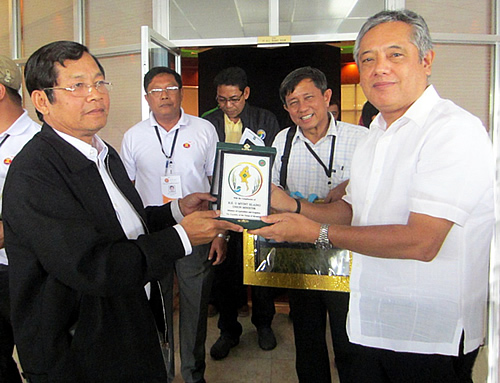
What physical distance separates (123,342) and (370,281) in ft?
2.66

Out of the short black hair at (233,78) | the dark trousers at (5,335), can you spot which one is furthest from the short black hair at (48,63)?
the short black hair at (233,78)

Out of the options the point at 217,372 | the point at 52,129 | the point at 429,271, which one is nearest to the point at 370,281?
the point at 429,271

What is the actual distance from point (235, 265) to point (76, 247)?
2.16 meters

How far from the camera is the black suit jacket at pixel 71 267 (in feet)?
3.47

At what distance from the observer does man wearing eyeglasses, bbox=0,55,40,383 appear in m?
1.71

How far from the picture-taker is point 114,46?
13.1ft

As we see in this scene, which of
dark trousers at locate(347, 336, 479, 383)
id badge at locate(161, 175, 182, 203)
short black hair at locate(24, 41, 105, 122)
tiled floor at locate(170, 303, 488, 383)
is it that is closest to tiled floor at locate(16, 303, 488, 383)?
tiled floor at locate(170, 303, 488, 383)

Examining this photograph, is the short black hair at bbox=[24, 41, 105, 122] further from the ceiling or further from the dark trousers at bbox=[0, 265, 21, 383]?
the ceiling

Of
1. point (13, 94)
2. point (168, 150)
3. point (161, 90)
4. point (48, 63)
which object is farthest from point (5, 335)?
point (161, 90)

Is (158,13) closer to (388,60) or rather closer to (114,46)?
(114,46)

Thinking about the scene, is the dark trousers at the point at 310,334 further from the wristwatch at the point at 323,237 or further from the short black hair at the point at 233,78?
the short black hair at the point at 233,78

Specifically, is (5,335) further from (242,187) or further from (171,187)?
(242,187)

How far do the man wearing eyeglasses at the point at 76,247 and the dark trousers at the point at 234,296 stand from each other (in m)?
1.42

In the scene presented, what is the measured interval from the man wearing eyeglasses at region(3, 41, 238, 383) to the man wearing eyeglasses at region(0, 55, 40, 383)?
61 cm
